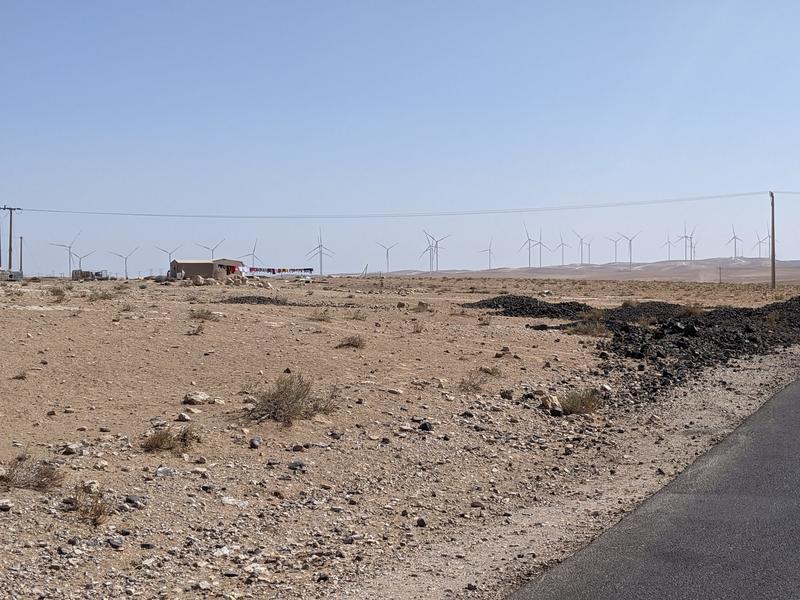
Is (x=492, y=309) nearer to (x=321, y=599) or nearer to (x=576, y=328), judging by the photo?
(x=576, y=328)

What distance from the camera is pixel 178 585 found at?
816cm

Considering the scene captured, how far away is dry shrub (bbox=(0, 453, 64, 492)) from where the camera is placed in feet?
32.7

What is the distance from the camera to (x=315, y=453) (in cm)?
1320

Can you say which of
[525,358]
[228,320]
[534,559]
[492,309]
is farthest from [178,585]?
Result: [492,309]

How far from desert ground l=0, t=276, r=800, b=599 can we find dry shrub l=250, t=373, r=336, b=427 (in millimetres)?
47

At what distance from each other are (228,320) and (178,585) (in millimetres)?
19638

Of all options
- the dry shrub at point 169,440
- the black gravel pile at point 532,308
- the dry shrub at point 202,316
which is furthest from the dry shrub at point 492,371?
the black gravel pile at point 532,308

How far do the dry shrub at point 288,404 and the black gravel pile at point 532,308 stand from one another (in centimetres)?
2830

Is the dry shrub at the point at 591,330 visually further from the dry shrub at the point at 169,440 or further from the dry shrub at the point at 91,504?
the dry shrub at the point at 91,504

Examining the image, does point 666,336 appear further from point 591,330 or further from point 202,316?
point 202,316

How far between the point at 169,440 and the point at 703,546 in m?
7.00

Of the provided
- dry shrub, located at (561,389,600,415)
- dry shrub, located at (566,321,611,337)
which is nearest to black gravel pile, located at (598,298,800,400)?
dry shrub, located at (566,321,611,337)

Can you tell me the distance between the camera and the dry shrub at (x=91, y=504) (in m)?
9.37

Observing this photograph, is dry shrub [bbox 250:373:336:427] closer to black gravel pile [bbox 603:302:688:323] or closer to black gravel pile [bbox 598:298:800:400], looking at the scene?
black gravel pile [bbox 598:298:800:400]
